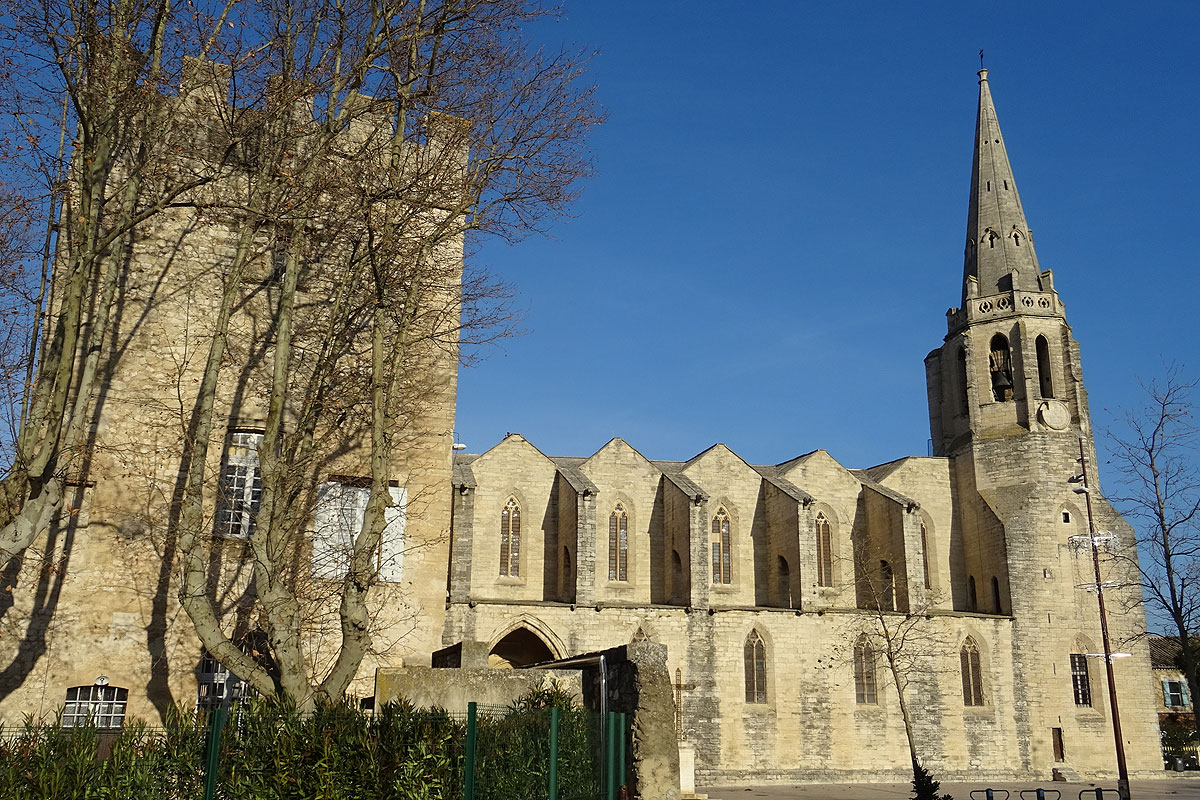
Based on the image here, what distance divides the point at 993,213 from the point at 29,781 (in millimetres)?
37974

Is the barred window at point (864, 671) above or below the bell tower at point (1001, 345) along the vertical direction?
below

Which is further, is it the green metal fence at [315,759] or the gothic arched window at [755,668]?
the gothic arched window at [755,668]

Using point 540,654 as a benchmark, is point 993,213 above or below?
above

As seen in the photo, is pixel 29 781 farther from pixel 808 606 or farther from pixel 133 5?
pixel 808 606

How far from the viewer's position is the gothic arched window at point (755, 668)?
98.5 ft

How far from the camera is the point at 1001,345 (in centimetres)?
3672

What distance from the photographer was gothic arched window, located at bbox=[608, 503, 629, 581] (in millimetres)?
33219

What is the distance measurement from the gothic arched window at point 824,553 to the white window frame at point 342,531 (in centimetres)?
2137

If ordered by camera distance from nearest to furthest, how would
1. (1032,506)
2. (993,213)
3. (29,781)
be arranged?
→ (29,781) → (1032,506) → (993,213)

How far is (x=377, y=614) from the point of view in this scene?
49.7 feet

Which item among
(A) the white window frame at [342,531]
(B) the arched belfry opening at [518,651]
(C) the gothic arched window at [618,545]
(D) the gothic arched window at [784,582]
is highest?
(C) the gothic arched window at [618,545]

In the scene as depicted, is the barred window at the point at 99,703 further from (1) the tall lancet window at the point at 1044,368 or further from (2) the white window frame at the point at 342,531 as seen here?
(1) the tall lancet window at the point at 1044,368

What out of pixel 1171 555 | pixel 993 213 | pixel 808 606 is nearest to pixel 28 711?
pixel 1171 555

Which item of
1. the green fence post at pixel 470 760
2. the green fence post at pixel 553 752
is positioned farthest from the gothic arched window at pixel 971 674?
the green fence post at pixel 470 760
